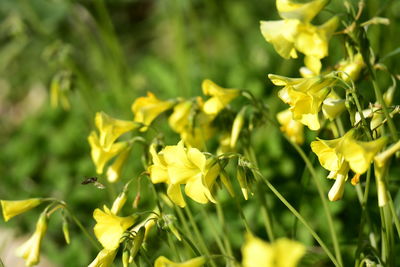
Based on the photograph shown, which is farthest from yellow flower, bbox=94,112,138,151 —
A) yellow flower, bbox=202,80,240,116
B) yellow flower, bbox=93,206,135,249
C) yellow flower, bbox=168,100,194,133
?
yellow flower, bbox=93,206,135,249

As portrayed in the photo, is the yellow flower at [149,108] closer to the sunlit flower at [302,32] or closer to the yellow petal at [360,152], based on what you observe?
the sunlit flower at [302,32]

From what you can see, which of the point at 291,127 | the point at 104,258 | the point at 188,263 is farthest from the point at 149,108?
the point at 188,263

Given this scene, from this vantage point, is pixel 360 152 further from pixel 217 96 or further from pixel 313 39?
pixel 217 96

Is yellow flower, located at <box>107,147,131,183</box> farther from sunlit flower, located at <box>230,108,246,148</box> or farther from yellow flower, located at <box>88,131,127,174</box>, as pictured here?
sunlit flower, located at <box>230,108,246,148</box>

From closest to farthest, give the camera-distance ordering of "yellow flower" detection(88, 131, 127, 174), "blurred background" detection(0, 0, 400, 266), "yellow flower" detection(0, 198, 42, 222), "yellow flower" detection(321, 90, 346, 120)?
1. "yellow flower" detection(321, 90, 346, 120)
2. "yellow flower" detection(0, 198, 42, 222)
3. "yellow flower" detection(88, 131, 127, 174)
4. "blurred background" detection(0, 0, 400, 266)

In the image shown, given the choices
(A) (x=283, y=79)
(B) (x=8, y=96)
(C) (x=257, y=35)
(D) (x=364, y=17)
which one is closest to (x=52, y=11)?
(B) (x=8, y=96)

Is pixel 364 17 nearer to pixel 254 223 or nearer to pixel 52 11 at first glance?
pixel 254 223
